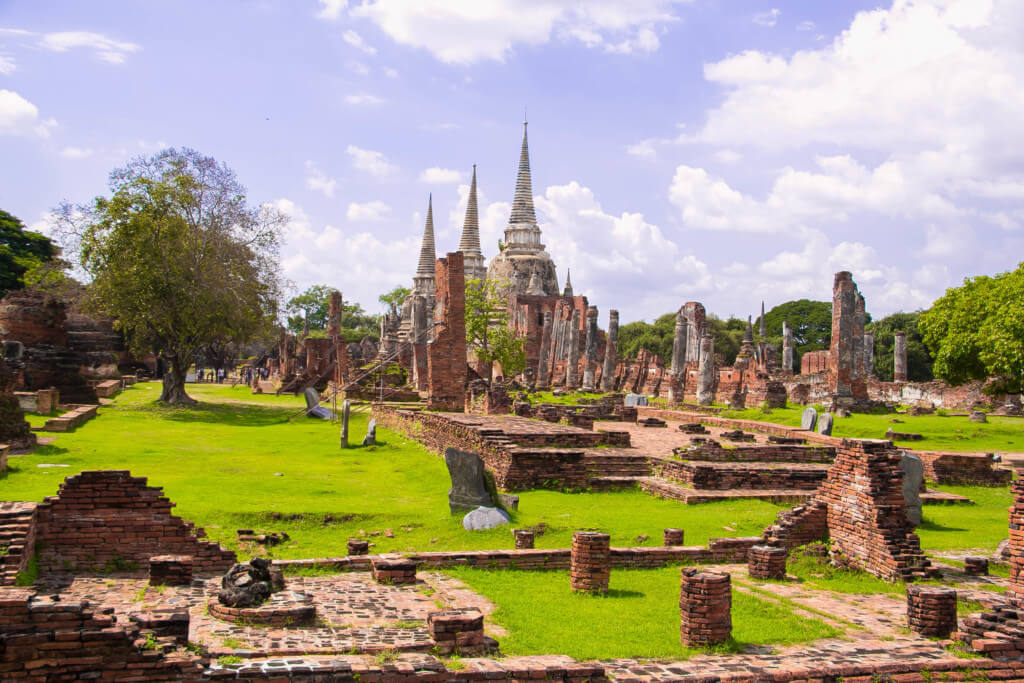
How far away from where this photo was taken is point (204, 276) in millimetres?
26000

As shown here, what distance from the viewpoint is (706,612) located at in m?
6.67

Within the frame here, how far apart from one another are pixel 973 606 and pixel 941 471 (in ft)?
27.8

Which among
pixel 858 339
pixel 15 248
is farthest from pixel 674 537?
→ pixel 15 248

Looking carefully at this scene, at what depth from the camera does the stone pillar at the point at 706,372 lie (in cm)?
3120

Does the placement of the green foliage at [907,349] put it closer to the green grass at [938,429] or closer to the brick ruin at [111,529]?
the green grass at [938,429]

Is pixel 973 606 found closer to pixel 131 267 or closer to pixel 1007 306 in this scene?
pixel 1007 306

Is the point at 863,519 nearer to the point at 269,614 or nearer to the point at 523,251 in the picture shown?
the point at 269,614

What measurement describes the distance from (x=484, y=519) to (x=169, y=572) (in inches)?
154

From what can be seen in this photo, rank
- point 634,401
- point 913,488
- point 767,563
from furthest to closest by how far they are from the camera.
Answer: point 634,401
point 913,488
point 767,563

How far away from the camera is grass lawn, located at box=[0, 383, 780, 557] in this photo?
33.7 ft

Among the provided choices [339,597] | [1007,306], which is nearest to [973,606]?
[339,597]

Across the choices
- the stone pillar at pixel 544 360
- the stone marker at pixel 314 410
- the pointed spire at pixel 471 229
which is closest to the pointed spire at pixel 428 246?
the pointed spire at pixel 471 229

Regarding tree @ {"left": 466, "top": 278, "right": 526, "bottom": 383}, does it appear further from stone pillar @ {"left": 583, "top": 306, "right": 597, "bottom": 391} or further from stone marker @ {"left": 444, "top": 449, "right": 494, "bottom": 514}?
stone marker @ {"left": 444, "top": 449, "right": 494, "bottom": 514}

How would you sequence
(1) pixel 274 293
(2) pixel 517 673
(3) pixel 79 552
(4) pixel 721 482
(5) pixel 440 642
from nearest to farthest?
(2) pixel 517 673 → (5) pixel 440 642 → (3) pixel 79 552 → (4) pixel 721 482 → (1) pixel 274 293
